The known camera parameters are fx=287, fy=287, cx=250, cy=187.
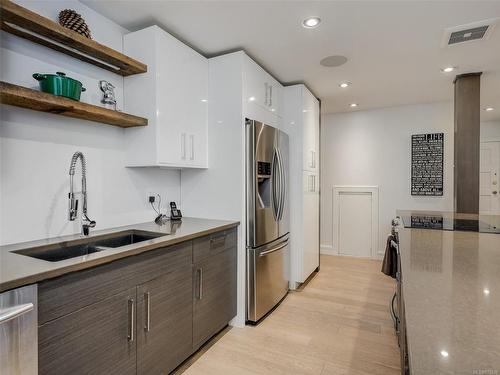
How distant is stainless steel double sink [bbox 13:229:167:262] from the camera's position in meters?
1.55

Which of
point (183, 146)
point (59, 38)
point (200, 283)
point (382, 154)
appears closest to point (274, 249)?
point (200, 283)

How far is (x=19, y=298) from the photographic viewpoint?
3.43ft

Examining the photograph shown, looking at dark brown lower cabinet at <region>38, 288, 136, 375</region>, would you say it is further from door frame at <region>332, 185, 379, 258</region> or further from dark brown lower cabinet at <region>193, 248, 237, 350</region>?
door frame at <region>332, 185, 379, 258</region>

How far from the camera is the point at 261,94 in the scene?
285 centimetres

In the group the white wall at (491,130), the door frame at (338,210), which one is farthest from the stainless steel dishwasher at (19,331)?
the white wall at (491,130)

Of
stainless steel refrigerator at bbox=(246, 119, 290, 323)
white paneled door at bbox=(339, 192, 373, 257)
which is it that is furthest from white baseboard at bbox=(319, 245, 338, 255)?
stainless steel refrigerator at bbox=(246, 119, 290, 323)

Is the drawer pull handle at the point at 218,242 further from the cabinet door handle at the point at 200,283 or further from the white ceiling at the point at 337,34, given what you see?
the white ceiling at the point at 337,34

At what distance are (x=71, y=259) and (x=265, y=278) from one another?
1.77m

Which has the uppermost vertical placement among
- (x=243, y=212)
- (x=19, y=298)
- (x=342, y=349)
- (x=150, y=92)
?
(x=150, y=92)

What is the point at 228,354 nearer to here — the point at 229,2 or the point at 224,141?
the point at 224,141

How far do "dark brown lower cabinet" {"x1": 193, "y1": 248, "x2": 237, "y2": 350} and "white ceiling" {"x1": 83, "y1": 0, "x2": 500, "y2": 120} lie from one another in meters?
1.77

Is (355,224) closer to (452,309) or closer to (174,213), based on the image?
(174,213)

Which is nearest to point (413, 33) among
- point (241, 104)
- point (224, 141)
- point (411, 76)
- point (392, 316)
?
point (411, 76)

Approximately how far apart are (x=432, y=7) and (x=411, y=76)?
4.52ft
